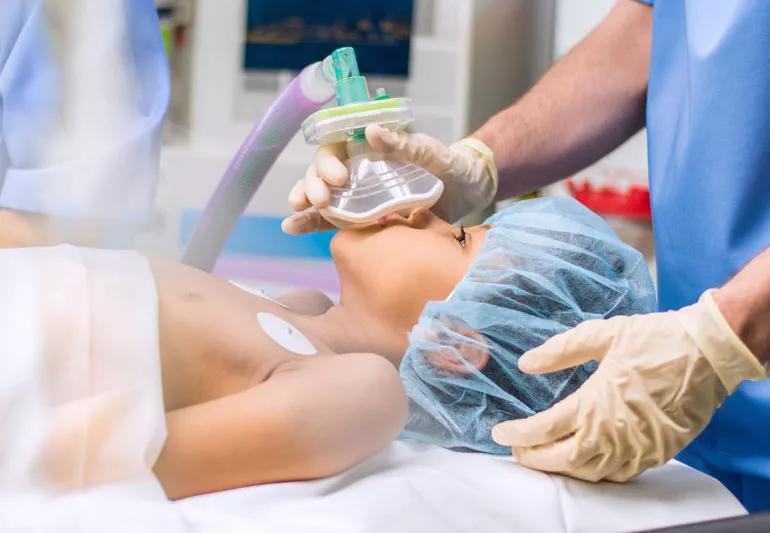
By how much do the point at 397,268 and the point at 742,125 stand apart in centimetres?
54

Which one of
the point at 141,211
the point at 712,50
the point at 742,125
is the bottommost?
the point at 141,211

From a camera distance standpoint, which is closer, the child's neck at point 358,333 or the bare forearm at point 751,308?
the bare forearm at point 751,308

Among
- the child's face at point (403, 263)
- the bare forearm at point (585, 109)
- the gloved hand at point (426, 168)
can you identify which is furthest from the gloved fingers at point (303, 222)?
the bare forearm at point (585, 109)

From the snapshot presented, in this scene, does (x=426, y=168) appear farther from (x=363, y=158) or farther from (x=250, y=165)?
(x=250, y=165)

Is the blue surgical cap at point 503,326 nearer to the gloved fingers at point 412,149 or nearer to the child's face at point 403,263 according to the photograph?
the child's face at point 403,263

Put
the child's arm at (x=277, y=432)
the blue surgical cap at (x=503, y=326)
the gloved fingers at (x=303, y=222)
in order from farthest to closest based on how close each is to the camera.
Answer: the gloved fingers at (x=303, y=222)
the blue surgical cap at (x=503, y=326)
the child's arm at (x=277, y=432)

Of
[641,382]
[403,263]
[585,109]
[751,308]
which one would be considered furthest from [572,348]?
[585,109]

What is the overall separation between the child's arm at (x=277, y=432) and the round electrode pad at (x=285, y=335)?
0.08 m

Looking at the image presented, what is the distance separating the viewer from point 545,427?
39.9 inches

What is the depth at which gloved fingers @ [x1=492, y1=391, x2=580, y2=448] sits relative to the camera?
1.00 meters

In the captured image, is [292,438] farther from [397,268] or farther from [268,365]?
[397,268]

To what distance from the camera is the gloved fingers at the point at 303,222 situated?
1438 mm

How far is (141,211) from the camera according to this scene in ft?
3.06

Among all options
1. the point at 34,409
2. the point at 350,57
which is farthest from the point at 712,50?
the point at 34,409
